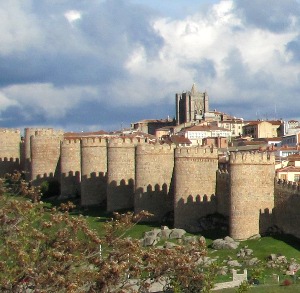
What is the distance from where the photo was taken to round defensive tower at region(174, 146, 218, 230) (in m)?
38.9

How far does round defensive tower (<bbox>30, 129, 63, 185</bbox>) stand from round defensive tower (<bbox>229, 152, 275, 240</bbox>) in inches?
776

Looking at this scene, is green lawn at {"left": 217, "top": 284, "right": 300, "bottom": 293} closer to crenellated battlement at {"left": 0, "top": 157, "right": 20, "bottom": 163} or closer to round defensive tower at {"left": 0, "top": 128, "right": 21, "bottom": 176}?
round defensive tower at {"left": 0, "top": 128, "right": 21, "bottom": 176}

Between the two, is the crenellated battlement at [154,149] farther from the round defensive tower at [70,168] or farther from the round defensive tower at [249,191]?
the round defensive tower at [70,168]

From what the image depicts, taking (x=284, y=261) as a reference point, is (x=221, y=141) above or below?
above

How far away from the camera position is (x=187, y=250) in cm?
1761

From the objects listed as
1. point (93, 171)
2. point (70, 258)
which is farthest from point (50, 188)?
point (70, 258)

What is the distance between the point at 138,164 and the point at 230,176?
7.61 metres

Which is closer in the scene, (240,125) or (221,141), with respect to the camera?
(221,141)

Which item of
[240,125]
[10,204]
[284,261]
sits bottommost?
[284,261]

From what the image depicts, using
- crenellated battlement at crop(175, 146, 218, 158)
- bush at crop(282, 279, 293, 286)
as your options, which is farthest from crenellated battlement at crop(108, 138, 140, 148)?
bush at crop(282, 279, 293, 286)

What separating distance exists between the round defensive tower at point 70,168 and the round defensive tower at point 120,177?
6.18 meters

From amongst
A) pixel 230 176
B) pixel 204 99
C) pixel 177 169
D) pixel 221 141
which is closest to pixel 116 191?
pixel 177 169

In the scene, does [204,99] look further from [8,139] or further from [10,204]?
[10,204]

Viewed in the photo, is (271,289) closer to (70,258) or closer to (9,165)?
(70,258)
